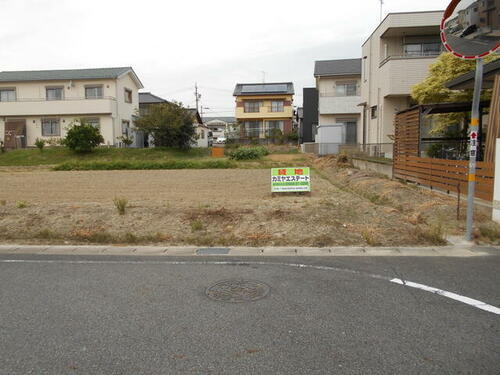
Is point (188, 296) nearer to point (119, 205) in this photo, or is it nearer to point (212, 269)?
Result: point (212, 269)

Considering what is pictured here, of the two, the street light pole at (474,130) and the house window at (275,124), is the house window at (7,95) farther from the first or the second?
the street light pole at (474,130)

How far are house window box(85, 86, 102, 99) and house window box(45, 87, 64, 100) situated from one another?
6.62ft

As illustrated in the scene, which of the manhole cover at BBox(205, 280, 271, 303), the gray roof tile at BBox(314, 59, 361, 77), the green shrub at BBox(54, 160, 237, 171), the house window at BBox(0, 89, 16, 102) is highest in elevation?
the gray roof tile at BBox(314, 59, 361, 77)

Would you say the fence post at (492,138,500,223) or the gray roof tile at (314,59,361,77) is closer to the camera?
the fence post at (492,138,500,223)

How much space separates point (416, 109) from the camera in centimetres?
1228

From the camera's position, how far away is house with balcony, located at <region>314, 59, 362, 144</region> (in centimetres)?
3362

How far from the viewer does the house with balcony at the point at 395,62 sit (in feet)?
66.1

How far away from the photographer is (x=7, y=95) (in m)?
32.9

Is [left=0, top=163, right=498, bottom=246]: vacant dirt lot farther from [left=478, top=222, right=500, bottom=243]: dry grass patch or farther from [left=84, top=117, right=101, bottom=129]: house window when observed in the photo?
[left=84, top=117, right=101, bottom=129]: house window

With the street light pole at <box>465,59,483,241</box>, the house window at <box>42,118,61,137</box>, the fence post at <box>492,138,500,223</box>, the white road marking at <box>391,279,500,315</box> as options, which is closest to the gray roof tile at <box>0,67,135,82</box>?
the house window at <box>42,118,61,137</box>

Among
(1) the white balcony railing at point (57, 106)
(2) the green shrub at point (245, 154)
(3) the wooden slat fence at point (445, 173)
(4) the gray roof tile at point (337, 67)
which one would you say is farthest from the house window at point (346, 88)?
(3) the wooden slat fence at point (445, 173)

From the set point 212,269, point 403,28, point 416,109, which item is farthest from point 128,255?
point 403,28

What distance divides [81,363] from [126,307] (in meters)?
1.04

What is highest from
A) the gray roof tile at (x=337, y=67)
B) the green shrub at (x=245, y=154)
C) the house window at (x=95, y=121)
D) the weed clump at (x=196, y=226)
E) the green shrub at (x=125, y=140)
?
the gray roof tile at (x=337, y=67)
